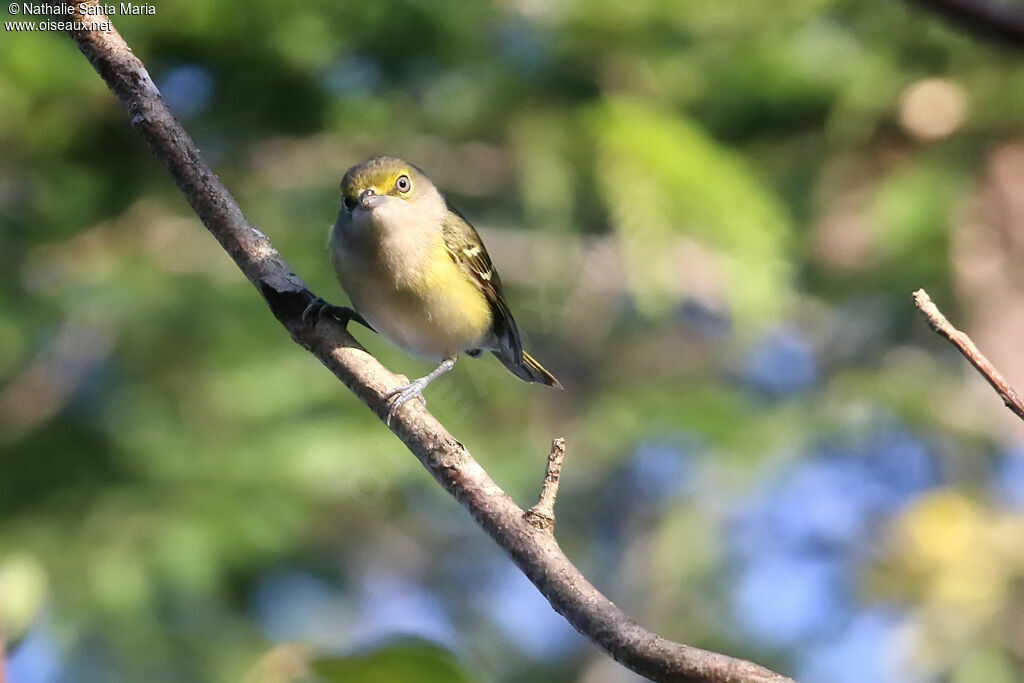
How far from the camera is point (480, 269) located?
143 inches

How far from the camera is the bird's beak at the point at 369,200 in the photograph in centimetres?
322

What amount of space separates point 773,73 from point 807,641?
3920 mm

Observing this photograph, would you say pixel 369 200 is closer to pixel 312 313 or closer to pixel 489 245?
pixel 312 313

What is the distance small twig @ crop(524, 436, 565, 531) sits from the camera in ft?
5.09

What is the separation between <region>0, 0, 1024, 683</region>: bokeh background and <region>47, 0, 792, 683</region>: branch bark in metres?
1.65

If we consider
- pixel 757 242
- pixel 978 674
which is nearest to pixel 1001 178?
pixel 757 242

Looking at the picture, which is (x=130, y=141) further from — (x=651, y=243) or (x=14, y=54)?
(x=651, y=243)

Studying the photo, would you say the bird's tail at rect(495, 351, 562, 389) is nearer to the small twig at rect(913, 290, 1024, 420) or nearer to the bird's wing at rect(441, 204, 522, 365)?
the bird's wing at rect(441, 204, 522, 365)

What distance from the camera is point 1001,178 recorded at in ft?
17.8

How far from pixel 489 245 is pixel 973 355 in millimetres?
4814

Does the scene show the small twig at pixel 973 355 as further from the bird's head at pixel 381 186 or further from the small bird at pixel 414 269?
the bird's head at pixel 381 186

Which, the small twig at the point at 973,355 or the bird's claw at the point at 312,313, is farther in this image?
the bird's claw at the point at 312,313

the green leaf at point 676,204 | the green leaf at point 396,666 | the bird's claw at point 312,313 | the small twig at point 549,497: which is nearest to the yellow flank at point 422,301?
the green leaf at point 676,204

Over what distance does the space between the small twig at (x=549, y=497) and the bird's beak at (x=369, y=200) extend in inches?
64.7
